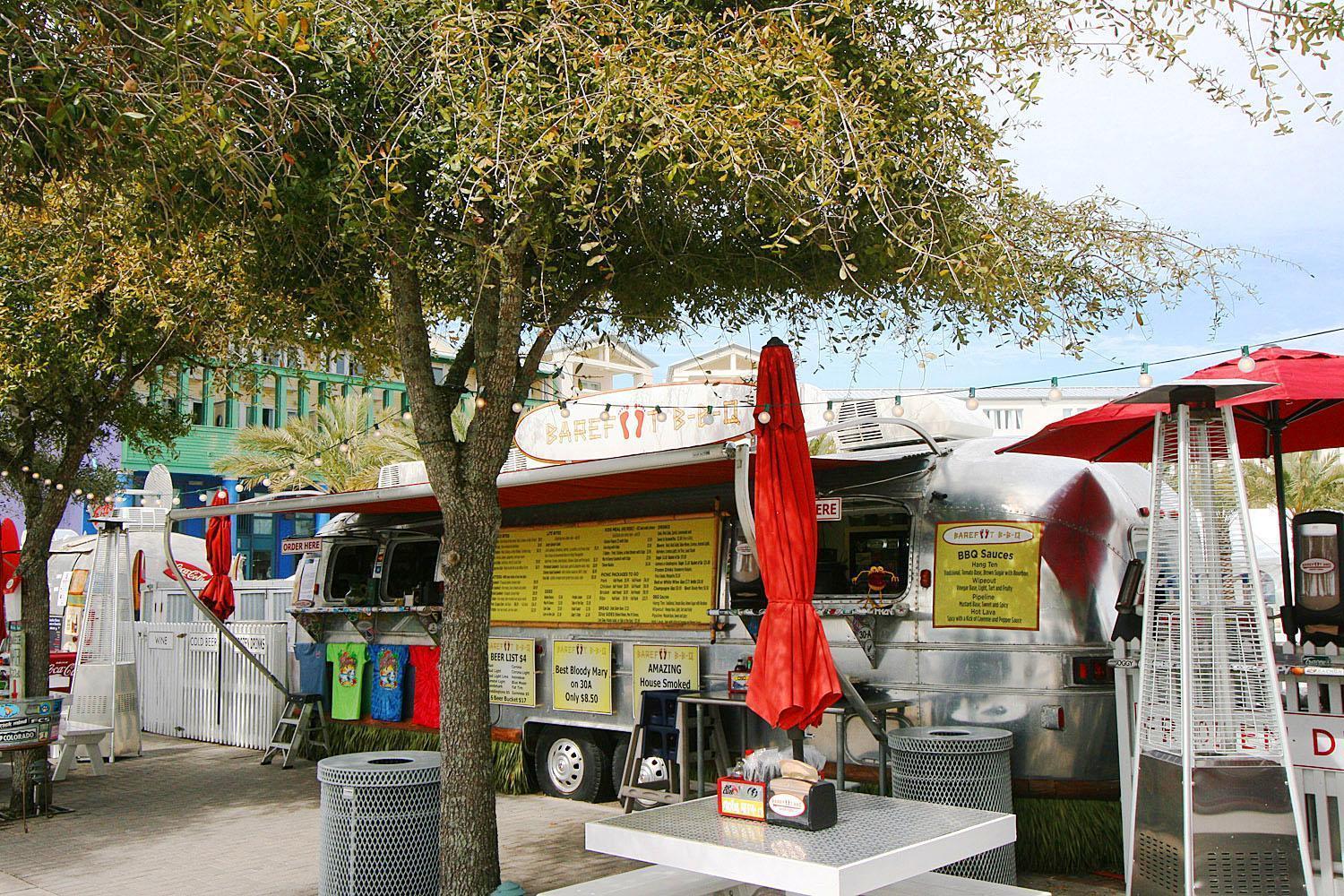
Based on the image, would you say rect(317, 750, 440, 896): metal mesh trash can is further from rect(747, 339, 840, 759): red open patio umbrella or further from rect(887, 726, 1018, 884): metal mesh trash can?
rect(887, 726, 1018, 884): metal mesh trash can

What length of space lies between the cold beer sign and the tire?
5.19 meters

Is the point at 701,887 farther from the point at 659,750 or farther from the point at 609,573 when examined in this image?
the point at 609,573

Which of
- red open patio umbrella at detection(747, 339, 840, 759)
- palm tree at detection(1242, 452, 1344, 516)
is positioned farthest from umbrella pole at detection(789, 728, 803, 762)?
palm tree at detection(1242, 452, 1344, 516)

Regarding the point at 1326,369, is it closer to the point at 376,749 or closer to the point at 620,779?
the point at 620,779

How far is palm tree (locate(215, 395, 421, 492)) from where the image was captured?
94.6ft

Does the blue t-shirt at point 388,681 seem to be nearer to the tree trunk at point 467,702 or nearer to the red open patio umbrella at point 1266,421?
the tree trunk at point 467,702

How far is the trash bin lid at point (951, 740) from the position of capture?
6707mm

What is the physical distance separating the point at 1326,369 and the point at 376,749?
8.55 meters

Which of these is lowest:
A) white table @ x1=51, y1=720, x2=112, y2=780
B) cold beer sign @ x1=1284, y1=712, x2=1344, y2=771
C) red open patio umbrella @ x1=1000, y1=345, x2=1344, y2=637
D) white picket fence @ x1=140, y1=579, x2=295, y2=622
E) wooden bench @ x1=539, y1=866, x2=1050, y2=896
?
white table @ x1=51, y1=720, x2=112, y2=780

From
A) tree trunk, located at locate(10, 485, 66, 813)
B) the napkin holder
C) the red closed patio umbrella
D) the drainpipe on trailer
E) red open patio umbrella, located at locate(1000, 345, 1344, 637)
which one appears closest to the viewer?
the napkin holder

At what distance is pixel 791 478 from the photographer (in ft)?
19.5

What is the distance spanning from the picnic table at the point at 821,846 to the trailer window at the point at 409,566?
6562 mm

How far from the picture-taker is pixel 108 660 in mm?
13109

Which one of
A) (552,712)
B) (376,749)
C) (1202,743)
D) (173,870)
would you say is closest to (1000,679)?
(1202,743)
